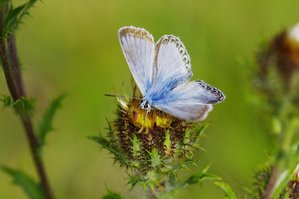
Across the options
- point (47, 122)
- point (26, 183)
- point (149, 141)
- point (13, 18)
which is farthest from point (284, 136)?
point (26, 183)

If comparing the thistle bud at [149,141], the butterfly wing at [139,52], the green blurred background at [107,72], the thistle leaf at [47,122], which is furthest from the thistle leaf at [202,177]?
the green blurred background at [107,72]

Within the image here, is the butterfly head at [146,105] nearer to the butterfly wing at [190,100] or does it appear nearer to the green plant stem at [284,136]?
the butterfly wing at [190,100]

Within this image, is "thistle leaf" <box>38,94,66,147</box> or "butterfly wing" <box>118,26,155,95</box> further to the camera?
"thistle leaf" <box>38,94,66,147</box>

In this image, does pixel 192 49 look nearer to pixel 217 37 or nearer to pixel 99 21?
pixel 217 37

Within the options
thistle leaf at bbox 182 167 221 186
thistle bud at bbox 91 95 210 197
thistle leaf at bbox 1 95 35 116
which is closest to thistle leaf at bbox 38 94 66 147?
thistle leaf at bbox 1 95 35 116

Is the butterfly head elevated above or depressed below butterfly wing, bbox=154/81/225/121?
below

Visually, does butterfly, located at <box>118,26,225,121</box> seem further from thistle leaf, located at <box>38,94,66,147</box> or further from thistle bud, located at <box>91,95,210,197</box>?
thistle leaf, located at <box>38,94,66,147</box>
